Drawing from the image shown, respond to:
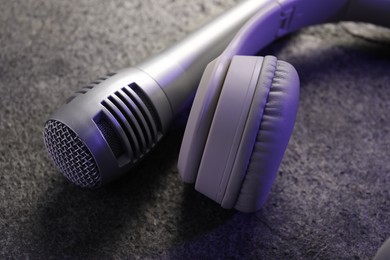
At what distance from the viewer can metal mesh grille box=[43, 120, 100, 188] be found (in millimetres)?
559

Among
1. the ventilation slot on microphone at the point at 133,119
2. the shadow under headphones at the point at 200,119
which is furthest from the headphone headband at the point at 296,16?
the ventilation slot on microphone at the point at 133,119

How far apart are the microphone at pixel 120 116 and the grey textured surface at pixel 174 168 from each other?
6 centimetres

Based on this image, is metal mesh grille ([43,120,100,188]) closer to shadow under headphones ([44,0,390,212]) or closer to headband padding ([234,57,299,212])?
shadow under headphones ([44,0,390,212])

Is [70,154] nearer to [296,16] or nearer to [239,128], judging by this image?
[239,128]

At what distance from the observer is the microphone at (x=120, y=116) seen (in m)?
0.56

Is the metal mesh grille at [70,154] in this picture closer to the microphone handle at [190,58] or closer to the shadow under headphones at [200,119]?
the shadow under headphones at [200,119]

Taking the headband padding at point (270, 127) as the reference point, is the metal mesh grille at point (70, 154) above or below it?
below

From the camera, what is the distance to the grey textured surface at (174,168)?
1.97 ft

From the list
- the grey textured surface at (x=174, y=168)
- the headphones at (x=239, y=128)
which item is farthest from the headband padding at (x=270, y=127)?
the grey textured surface at (x=174, y=168)

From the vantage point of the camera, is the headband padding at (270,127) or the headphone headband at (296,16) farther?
the headphone headband at (296,16)

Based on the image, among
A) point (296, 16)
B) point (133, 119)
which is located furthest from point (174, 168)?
point (296, 16)

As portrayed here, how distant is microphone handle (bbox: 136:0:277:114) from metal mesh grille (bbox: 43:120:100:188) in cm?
15

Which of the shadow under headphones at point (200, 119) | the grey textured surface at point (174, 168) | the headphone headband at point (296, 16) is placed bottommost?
the grey textured surface at point (174, 168)

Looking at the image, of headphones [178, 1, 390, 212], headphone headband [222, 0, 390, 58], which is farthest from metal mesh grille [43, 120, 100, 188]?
headphone headband [222, 0, 390, 58]
